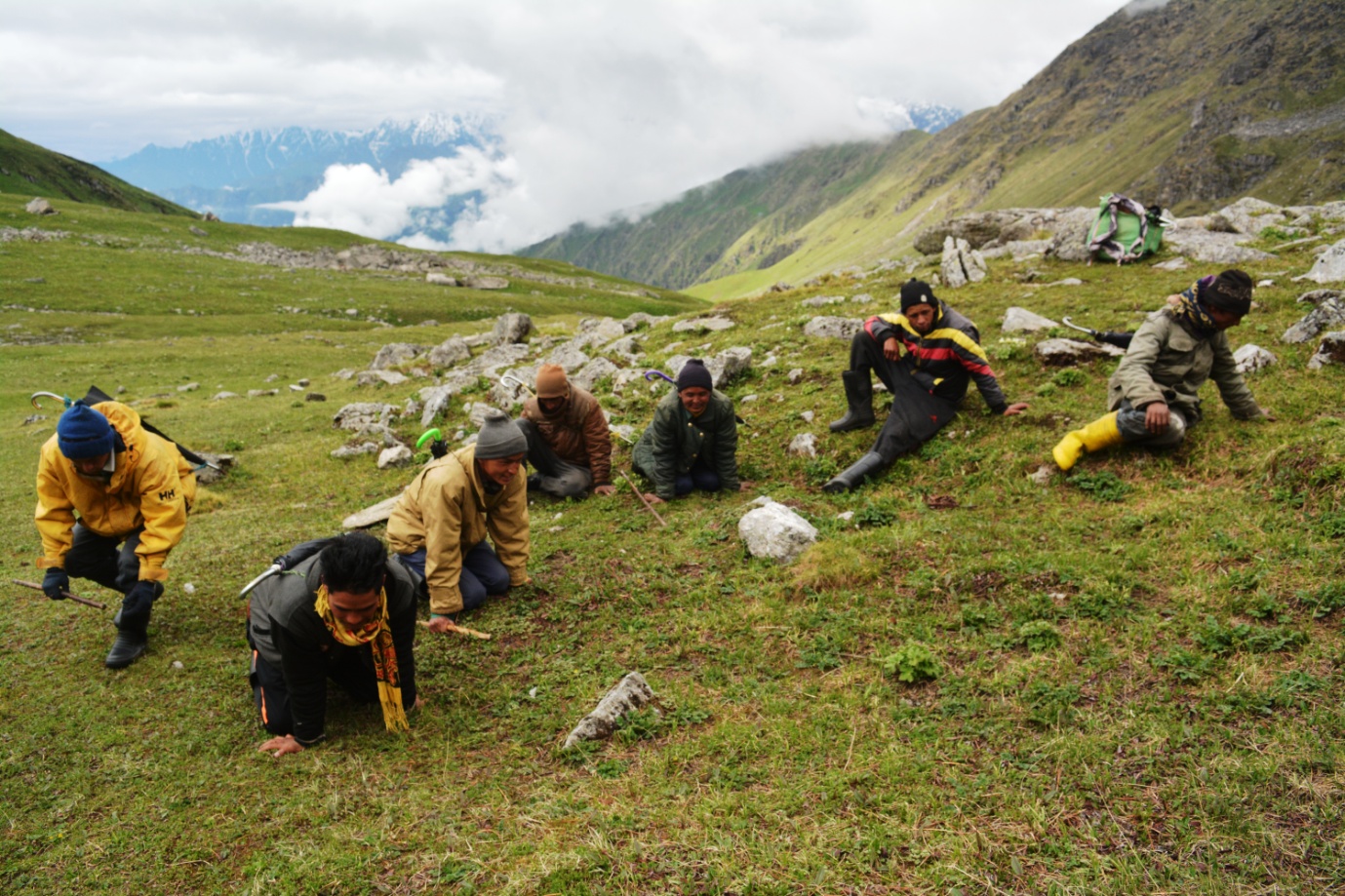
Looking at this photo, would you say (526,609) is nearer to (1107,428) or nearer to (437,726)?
(437,726)

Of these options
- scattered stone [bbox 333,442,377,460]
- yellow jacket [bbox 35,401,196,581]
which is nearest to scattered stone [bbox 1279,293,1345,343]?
yellow jacket [bbox 35,401,196,581]

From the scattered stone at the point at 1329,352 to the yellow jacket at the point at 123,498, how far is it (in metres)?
16.5

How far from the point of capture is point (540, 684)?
23.7ft

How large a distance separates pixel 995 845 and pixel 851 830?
3.00ft

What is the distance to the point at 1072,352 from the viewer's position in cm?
1270

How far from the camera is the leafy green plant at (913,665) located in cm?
624

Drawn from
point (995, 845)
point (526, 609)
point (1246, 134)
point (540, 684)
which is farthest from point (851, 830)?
point (1246, 134)

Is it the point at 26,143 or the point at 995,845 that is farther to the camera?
the point at 26,143

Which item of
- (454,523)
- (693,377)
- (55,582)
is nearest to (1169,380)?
(693,377)

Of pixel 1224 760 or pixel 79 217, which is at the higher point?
pixel 79 217

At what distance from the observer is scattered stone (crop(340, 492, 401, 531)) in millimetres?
12883

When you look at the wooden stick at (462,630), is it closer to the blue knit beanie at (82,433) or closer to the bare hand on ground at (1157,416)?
the blue knit beanie at (82,433)

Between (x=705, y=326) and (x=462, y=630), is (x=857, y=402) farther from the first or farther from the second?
(x=705, y=326)

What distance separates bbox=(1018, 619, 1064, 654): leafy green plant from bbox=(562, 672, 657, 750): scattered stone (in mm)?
3734
